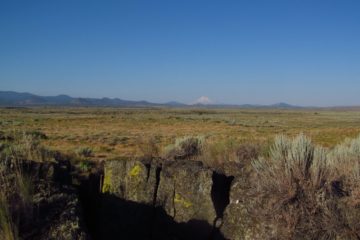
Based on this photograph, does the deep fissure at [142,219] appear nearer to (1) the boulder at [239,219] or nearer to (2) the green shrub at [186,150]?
(1) the boulder at [239,219]

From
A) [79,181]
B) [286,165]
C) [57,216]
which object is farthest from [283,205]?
[79,181]

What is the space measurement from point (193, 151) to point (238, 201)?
5.91 m

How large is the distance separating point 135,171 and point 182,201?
1.21 metres

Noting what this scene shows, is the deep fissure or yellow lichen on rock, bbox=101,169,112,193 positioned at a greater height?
yellow lichen on rock, bbox=101,169,112,193

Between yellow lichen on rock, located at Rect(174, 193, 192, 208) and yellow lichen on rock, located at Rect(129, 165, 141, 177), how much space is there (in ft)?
3.15

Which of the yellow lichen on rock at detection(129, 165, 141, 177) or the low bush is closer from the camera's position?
the low bush

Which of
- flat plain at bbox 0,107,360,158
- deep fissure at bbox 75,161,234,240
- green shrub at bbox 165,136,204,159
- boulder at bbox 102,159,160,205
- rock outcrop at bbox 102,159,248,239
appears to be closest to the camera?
rock outcrop at bbox 102,159,248,239

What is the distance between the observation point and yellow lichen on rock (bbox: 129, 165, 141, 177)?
7.64 meters

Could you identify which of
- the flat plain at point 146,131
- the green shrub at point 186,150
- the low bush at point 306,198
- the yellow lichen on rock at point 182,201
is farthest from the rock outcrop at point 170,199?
the flat plain at point 146,131

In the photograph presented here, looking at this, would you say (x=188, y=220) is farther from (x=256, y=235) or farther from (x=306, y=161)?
(x=306, y=161)

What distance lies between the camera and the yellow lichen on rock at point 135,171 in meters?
7.64

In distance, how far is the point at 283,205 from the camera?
596cm

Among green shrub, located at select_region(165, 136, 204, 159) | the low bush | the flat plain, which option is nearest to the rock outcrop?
the low bush

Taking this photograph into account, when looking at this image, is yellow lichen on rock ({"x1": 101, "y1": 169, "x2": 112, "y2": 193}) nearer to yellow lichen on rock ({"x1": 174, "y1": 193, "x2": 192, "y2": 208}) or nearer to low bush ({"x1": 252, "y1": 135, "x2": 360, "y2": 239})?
yellow lichen on rock ({"x1": 174, "y1": 193, "x2": 192, "y2": 208})
